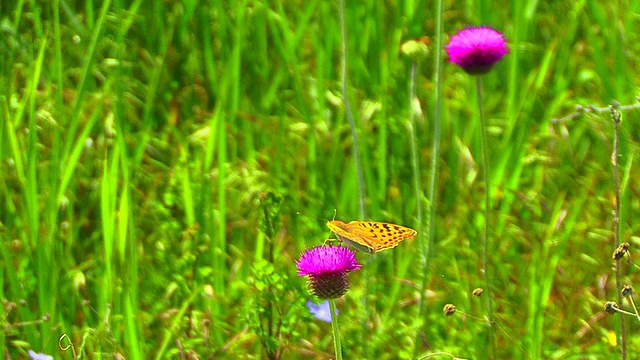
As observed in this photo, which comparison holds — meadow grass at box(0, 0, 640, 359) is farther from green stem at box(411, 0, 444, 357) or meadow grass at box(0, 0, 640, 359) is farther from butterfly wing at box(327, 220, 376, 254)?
butterfly wing at box(327, 220, 376, 254)

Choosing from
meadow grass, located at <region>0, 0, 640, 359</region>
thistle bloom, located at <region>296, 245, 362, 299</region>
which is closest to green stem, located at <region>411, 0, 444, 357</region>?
meadow grass, located at <region>0, 0, 640, 359</region>

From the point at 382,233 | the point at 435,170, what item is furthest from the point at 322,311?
the point at 382,233

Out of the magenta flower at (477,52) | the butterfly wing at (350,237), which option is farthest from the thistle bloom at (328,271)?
the magenta flower at (477,52)

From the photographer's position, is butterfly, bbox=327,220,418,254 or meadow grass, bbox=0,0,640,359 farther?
meadow grass, bbox=0,0,640,359

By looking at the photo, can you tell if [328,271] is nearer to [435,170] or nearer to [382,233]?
[382,233]

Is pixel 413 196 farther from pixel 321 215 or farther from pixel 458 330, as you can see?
pixel 458 330

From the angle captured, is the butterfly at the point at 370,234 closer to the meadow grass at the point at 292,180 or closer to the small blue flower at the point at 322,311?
the meadow grass at the point at 292,180
